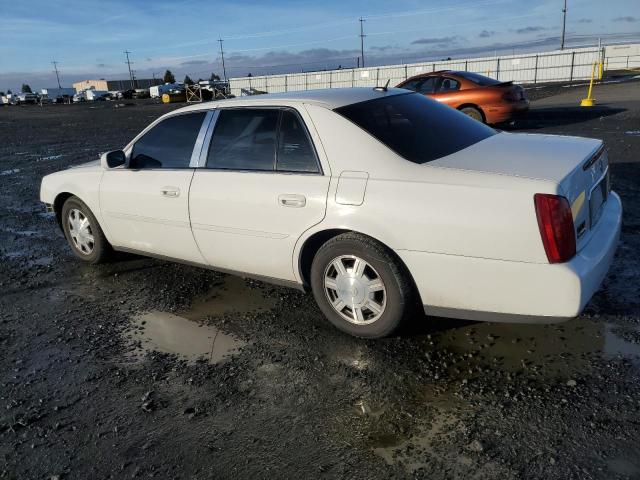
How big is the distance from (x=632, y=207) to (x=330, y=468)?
5151 millimetres

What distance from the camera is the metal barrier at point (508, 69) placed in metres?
33.1

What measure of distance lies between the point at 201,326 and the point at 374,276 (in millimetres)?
1433

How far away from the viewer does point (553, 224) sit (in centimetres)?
277

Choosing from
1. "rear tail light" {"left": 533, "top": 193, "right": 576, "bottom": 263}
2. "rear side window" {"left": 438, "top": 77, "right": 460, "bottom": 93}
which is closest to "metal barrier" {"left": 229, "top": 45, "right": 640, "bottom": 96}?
"rear side window" {"left": 438, "top": 77, "right": 460, "bottom": 93}

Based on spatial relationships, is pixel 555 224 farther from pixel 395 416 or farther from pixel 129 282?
pixel 129 282

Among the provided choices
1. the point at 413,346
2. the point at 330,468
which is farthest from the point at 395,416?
the point at 413,346

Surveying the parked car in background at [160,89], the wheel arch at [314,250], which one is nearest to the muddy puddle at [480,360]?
the wheel arch at [314,250]

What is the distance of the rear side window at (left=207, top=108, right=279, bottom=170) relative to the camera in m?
3.91

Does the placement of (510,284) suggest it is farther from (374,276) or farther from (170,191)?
(170,191)

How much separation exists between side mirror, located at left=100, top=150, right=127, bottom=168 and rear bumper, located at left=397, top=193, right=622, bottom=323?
2868 mm

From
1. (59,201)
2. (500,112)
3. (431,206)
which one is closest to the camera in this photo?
(431,206)

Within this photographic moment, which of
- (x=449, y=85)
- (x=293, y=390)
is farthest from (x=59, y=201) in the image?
(x=449, y=85)

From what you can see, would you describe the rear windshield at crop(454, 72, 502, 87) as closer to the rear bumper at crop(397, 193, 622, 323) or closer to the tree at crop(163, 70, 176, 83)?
the rear bumper at crop(397, 193, 622, 323)

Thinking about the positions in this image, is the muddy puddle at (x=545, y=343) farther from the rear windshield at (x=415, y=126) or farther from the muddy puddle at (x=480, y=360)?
the rear windshield at (x=415, y=126)
